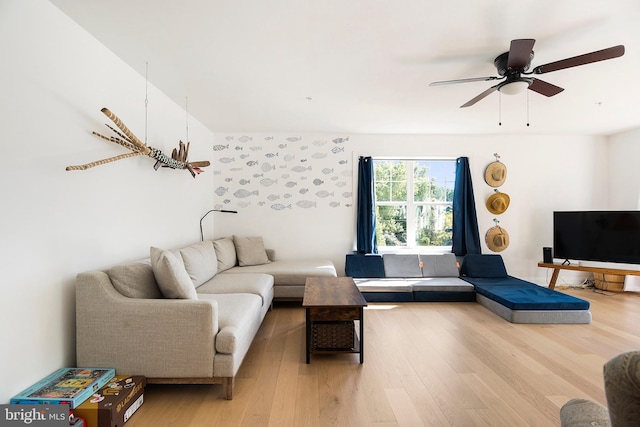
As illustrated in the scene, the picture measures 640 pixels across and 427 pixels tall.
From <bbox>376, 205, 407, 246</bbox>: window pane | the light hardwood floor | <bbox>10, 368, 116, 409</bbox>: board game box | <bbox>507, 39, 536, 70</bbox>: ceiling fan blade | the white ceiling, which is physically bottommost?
the light hardwood floor

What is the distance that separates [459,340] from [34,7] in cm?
405

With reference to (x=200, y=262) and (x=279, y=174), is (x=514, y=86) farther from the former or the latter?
(x=279, y=174)

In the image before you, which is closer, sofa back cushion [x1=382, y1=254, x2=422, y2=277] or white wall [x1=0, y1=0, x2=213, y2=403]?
white wall [x1=0, y1=0, x2=213, y2=403]

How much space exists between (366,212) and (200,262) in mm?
2667

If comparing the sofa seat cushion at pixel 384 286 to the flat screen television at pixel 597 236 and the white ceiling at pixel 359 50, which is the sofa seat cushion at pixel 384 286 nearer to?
the white ceiling at pixel 359 50

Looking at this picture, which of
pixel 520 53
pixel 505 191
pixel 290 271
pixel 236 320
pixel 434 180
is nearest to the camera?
pixel 520 53

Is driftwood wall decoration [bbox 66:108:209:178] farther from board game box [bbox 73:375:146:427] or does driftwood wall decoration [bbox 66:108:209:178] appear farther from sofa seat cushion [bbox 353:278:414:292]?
sofa seat cushion [bbox 353:278:414:292]

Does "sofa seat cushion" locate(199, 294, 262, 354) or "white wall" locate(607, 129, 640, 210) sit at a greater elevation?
"white wall" locate(607, 129, 640, 210)

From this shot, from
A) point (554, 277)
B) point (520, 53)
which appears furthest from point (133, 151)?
point (554, 277)

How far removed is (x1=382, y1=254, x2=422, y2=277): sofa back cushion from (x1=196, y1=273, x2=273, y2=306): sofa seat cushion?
191 centimetres

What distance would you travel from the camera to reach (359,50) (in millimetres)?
2383

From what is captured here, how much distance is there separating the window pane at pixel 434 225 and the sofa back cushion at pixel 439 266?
50 cm

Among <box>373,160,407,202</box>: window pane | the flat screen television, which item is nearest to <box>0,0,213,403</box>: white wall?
<box>373,160,407,202</box>: window pane

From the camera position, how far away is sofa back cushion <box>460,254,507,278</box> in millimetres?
4664
